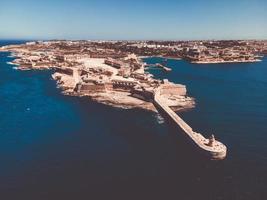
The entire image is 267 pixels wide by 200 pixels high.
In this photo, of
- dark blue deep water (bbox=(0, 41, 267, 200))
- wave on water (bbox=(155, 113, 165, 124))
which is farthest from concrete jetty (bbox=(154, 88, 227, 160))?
wave on water (bbox=(155, 113, 165, 124))

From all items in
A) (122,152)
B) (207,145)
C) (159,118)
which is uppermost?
(207,145)

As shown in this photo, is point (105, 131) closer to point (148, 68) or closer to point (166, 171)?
point (166, 171)

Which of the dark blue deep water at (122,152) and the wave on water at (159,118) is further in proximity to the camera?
the wave on water at (159,118)

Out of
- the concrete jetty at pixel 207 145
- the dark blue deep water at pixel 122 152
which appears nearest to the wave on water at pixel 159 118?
the dark blue deep water at pixel 122 152

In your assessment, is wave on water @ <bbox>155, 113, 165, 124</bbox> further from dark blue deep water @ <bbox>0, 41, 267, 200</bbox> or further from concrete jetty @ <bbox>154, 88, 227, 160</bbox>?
concrete jetty @ <bbox>154, 88, 227, 160</bbox>

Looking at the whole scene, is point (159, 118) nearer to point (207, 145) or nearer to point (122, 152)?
point (122, 152)

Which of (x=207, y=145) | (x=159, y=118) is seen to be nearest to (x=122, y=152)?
(x=207, y=145)

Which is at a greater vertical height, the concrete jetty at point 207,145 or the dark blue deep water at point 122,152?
the concrete jetty at point 207,145

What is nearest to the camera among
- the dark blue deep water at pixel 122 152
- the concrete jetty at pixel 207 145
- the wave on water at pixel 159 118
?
the dark blue deep water at pixel 122 152

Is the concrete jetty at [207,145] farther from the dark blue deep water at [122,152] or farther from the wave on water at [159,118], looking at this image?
the wave on water at [159,118]
